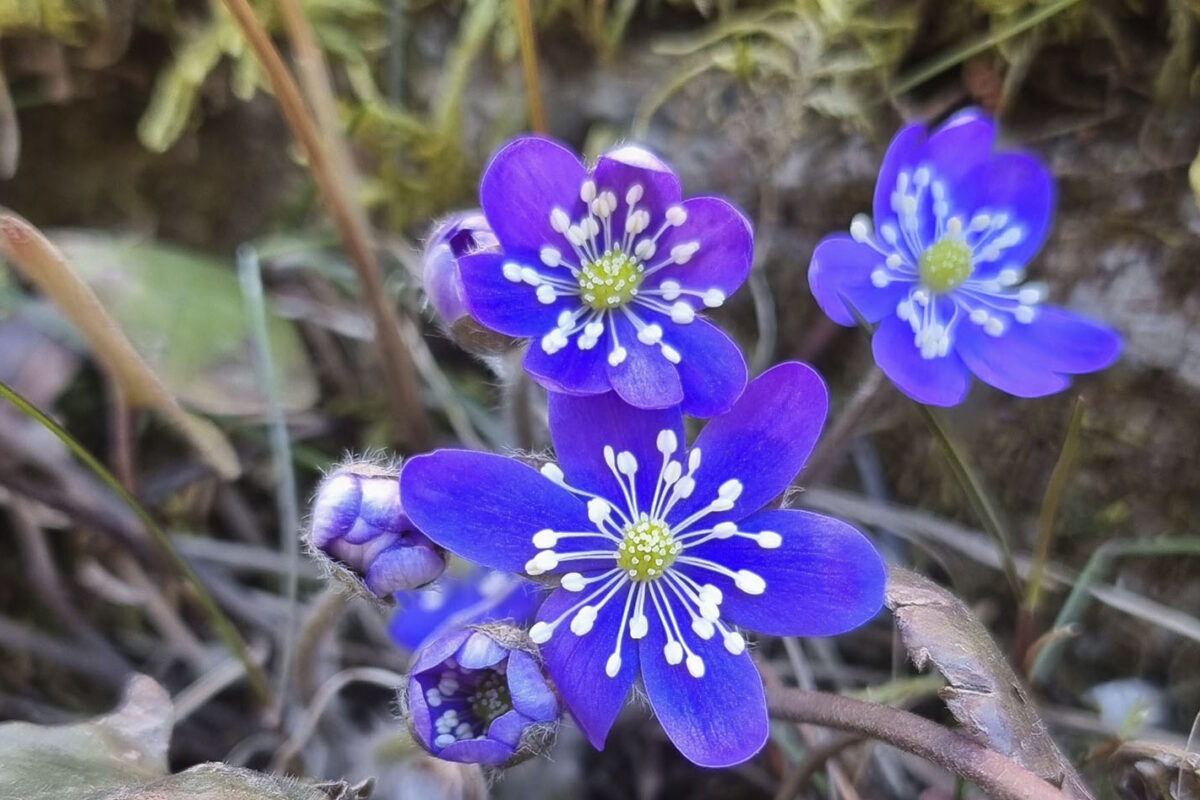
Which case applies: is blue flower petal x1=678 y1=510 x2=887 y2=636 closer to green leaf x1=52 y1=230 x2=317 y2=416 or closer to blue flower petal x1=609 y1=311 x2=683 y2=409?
blue flower petal x1=609 y1=311 x2=683 y2=409

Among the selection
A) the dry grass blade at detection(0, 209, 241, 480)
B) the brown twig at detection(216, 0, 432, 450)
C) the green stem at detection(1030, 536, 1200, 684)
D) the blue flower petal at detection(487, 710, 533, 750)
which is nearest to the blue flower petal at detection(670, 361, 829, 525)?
the blue flower petal at detection(487, 710, 533, 750)

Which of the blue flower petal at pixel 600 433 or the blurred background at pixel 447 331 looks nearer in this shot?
the blue flower petal at pixel 600 433

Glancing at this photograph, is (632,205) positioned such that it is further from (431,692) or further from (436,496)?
(431,692)

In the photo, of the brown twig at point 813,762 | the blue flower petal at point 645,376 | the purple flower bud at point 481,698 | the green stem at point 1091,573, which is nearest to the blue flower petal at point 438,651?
the purple flower bud at point 481,698

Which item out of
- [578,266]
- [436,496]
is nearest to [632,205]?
[578,266]

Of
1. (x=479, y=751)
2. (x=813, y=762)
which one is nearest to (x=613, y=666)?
(x=479, y=751)

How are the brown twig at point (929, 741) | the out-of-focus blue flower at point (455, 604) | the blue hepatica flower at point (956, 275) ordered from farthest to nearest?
the out-of-focus blue flower at point (455, 604) → the blue hepatica flower at point (956, 275) → the brown twig at point (929, 741)

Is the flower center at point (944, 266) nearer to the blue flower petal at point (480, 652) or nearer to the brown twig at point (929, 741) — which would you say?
the brown twig at point (929, 741)
